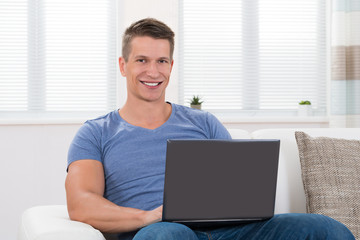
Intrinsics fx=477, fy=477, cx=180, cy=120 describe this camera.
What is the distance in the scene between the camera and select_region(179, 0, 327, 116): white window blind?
362 centimetres

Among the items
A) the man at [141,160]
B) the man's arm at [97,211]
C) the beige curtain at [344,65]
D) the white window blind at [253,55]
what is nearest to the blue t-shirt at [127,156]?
the man at [141,160]

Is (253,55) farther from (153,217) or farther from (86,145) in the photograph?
(153,217)

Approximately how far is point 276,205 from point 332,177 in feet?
0.79

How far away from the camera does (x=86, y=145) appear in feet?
5.49

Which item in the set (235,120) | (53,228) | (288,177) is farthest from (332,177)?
(235,120)

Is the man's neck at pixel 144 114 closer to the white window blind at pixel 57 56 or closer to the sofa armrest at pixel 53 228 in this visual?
the sofa armrest at pixel 53 228

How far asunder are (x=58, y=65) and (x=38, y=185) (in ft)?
2.78

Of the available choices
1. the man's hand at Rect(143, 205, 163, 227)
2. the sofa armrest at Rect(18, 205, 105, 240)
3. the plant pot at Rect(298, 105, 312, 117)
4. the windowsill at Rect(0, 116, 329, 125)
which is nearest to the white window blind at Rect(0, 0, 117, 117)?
the windowsill at Rect(0, 116, 329, 125)

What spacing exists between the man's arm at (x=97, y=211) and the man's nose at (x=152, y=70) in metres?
0.45

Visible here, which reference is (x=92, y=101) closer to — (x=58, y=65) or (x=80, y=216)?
(x=58, y=65)

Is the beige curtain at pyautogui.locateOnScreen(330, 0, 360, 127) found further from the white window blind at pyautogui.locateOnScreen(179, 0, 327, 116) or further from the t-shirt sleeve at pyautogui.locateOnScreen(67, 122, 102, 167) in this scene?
the t-shirt sleeve at pyautogui.locateOnScreen(67, 122, 102, 167)

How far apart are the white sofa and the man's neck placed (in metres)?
0.36

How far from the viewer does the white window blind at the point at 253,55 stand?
11.9 ft

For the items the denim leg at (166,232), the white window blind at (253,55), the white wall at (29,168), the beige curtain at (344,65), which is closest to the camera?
the denim leg at (166,232)
